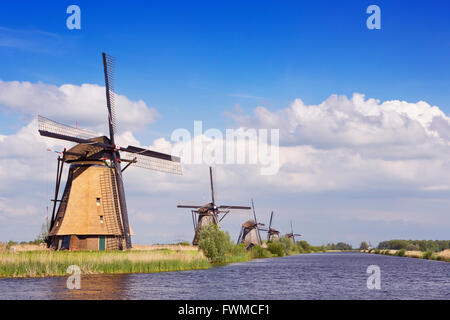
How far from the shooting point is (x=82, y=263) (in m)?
32.1

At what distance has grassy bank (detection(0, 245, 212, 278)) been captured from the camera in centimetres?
3041

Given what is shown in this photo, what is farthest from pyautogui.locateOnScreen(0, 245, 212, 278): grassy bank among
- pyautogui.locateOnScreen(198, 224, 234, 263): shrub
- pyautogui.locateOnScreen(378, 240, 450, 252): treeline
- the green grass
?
pyautogui.locateOnScreen(378, 240, 450, 252): treeline

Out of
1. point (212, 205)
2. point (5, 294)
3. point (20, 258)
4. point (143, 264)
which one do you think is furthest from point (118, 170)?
point (212, 205)

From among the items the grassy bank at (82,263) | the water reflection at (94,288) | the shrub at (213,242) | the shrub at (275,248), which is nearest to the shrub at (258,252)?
the shrub at (275,248)

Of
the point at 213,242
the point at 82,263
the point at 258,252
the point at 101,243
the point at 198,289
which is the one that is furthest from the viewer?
the point at 258,252


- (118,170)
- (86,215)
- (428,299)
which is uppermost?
(118,170)

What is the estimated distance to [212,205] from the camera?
76.9m

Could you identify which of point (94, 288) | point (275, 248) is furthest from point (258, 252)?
point (94, 288)

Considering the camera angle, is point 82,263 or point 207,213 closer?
point 82,263

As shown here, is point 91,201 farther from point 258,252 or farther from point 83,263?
point 258,252

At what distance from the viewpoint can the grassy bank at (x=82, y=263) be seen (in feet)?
99.8

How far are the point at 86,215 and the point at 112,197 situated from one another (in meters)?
2.56
